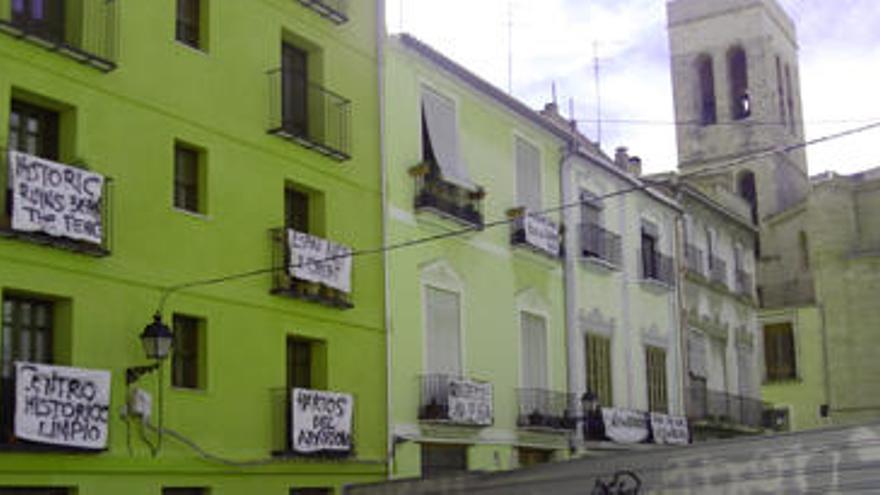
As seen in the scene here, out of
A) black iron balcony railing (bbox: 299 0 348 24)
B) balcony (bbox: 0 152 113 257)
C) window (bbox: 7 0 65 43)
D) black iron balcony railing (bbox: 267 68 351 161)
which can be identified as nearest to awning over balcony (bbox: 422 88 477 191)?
black iron balcony railing (bbox: 299 0 348 24)

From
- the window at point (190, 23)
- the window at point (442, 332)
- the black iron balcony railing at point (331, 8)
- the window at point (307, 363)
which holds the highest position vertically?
the black iron balcony railing at point (331, 8)

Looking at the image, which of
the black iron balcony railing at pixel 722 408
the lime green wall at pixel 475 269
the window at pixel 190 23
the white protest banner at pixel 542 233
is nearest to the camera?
the window at pixel 190 23

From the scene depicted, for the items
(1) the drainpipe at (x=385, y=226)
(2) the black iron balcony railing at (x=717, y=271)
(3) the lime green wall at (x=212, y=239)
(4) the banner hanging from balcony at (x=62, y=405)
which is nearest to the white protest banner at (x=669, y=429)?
(2) the black iron balcony railing at (x=717, y=271)

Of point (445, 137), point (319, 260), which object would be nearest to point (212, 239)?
point (319, 260)

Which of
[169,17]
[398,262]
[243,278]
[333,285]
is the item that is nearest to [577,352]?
[398,262]

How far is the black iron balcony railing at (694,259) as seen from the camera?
32594 millimetres

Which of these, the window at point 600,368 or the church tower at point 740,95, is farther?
the church tower at point 740,95

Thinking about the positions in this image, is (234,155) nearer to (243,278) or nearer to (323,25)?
(243,278)

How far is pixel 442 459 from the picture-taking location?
835 inches

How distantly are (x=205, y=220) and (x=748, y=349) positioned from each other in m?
23.2

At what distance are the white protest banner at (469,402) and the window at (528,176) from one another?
15.0 ft

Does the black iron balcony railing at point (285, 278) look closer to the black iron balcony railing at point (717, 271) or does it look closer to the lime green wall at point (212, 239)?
the lime green wall at point (212, 239)

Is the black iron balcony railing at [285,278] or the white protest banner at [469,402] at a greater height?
the black iron balcony railing at [285,278]

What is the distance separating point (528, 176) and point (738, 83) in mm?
42087
